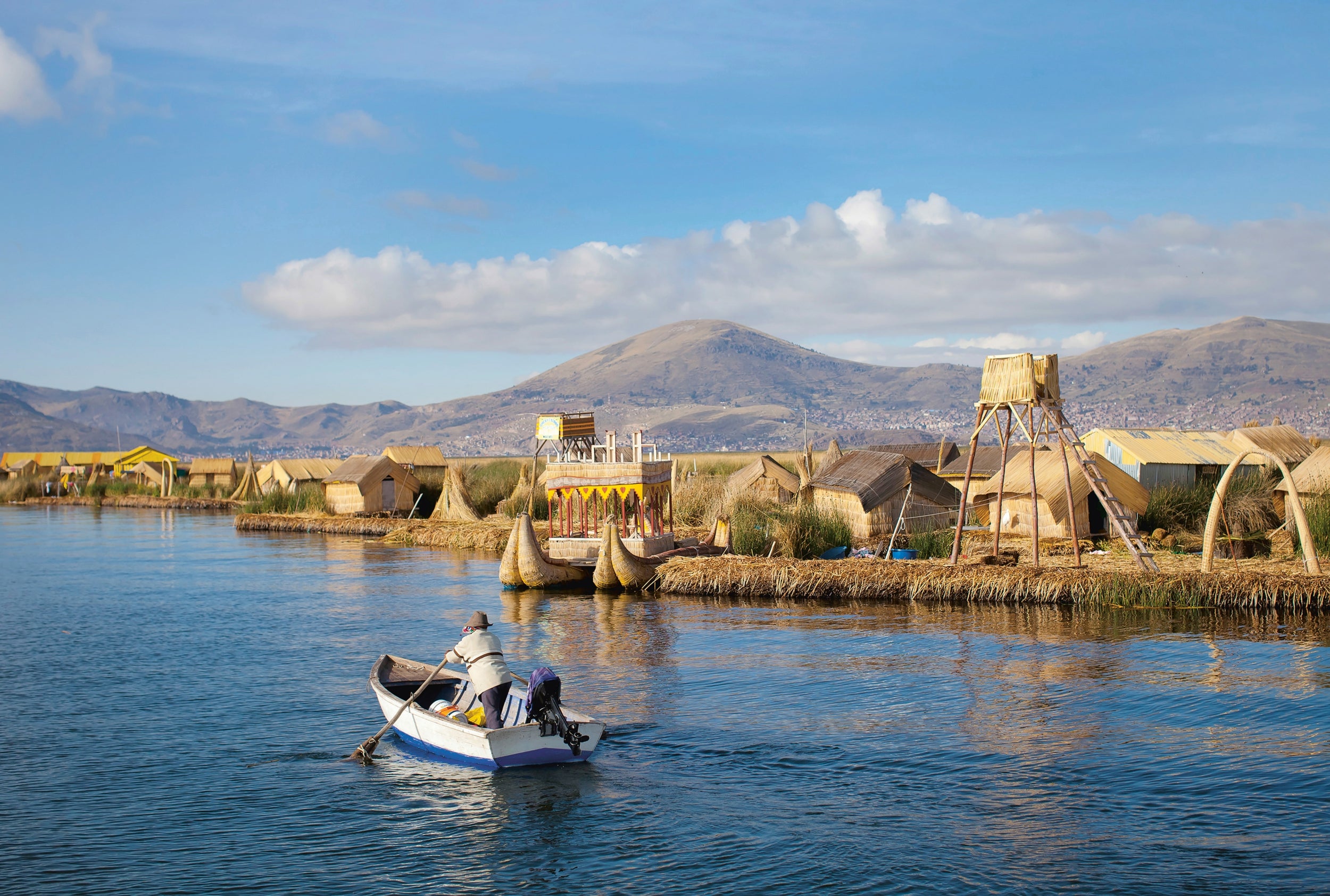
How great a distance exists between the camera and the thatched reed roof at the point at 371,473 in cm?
4609

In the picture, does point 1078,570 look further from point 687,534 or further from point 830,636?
point 687,534

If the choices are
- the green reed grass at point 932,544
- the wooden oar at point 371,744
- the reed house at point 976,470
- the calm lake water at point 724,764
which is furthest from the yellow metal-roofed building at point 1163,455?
the wooden oar at point 371,744

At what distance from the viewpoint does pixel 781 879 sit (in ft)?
29.3

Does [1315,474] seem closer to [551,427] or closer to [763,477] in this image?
[763,477]

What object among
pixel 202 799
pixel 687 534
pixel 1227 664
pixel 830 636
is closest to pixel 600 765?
pixel 202 799

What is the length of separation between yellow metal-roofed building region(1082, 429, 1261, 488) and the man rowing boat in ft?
74.0

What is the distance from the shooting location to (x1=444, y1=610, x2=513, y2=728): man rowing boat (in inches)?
471

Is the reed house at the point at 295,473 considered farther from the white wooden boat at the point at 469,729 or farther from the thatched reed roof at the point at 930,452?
the white wooden boat at the point at 469,729

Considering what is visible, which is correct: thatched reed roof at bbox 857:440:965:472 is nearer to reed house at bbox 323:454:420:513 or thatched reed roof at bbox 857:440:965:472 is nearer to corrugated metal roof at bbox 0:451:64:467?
reed house at bbox 323:454:420:513

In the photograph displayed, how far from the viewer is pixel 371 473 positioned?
46.2 m

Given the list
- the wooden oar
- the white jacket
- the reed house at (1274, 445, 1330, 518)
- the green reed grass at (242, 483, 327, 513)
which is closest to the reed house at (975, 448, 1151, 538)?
the reed house at (1274, 445, 1330, 518)

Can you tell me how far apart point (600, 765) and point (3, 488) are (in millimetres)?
78418

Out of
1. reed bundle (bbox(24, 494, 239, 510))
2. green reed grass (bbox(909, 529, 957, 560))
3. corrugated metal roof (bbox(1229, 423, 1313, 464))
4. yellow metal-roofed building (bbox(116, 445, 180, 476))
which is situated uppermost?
yellow metal-roofed building (bbox(116, 445, 180, 476))

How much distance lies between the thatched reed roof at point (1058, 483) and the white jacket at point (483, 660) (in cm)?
1802
